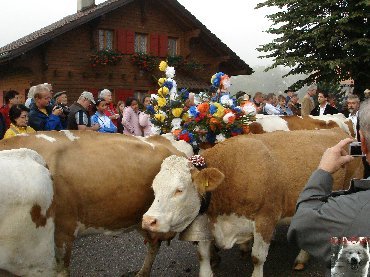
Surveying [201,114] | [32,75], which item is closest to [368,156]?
[201,114]

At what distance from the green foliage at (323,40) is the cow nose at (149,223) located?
13.6 meters

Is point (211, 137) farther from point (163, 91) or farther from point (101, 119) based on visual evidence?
point (101, 119)

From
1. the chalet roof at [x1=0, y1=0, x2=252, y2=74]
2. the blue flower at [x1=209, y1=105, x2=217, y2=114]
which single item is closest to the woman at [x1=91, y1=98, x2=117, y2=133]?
the blue flower at [x1=209, y1=105, x2=217, y2=114]

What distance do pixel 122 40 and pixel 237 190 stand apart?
55.5 feet

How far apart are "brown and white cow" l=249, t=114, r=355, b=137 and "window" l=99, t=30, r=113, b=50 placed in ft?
44.3

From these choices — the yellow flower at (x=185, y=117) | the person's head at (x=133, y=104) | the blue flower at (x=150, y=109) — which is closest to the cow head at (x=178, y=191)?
the yellow flower at (x=185, y=117)

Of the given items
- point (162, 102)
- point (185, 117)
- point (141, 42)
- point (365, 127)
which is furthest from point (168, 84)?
point (141, 42)

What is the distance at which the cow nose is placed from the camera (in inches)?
136

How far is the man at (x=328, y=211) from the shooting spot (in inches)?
57.2

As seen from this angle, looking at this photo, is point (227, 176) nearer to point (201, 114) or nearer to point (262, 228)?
point (262, 228)

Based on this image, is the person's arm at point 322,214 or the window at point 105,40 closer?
the person's arm at point 322,214

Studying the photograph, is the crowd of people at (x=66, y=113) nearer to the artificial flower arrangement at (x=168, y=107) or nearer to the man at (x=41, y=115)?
the man at (x=41, y=115)

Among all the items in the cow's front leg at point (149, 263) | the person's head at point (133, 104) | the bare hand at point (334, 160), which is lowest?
the cow's front leg at point (149, 263)

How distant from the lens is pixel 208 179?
12.4ft
